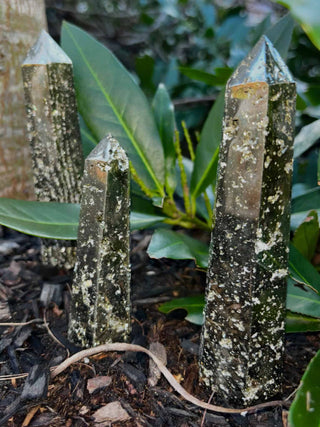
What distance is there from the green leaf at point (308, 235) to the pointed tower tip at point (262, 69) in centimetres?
35

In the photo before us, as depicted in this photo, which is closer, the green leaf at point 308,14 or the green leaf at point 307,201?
the green leaf at point 308,14

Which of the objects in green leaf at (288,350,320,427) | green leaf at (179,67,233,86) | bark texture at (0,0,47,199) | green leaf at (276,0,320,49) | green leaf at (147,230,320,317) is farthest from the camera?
green leaf at (179,67,233,86)

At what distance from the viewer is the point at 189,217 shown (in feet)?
3.48

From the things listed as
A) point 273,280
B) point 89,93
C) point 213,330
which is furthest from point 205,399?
point 89,93

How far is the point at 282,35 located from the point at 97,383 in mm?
840

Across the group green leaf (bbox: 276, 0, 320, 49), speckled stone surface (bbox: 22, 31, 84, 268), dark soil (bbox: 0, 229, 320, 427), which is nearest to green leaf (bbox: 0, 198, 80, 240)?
speckled stone surface (bbox: 22, 31, 84, 268)

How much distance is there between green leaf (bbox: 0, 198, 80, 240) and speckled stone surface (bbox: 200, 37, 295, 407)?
1.01ft

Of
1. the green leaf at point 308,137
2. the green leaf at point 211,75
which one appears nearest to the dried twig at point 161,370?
the green leaf at point 308,137

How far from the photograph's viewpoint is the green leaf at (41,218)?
0.73 metres

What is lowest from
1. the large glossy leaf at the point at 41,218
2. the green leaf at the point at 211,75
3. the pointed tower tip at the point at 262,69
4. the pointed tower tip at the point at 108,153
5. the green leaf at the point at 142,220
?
the green leaf at the point at 142,220

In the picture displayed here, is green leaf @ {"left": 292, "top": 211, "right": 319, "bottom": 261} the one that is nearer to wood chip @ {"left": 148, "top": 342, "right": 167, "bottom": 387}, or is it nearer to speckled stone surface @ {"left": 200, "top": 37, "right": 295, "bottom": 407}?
speckled stone surface @ {"left": 200, "top": 37, "right": 295, "bottom": 407}

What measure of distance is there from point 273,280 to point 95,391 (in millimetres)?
358

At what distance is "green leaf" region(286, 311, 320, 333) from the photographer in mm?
781

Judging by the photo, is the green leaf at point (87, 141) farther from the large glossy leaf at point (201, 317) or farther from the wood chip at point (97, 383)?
the wood chip at point (97, 383)
